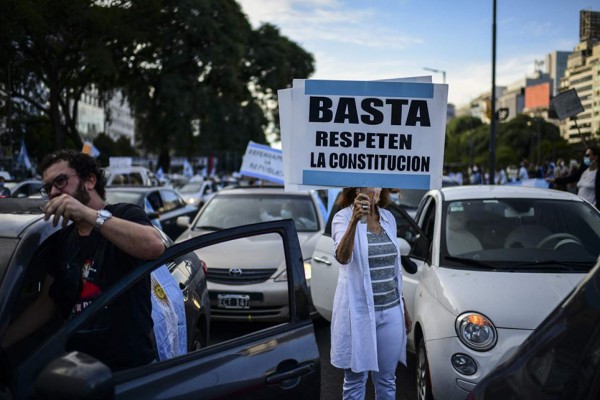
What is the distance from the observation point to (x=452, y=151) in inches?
5679

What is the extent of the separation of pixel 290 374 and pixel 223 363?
0.30 metres

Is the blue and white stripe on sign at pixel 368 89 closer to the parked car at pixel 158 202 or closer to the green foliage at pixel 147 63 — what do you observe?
the parked car at pixel 158 202

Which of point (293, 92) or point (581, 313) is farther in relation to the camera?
point (293, 92)

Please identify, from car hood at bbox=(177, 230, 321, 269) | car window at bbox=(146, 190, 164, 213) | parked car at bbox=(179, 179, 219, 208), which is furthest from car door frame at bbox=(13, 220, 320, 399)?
parked car at bbox=(179, 179, 219, 208)

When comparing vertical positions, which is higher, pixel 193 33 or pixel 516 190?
pixel 193 33

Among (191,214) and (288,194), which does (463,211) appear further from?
(191,214)

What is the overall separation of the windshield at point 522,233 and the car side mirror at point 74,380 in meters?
3.35

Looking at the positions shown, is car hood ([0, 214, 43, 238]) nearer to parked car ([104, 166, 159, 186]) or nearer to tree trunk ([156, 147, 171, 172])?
parked car ([104, 166, 159, 186])

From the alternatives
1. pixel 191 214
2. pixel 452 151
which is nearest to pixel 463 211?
pixel 191 214

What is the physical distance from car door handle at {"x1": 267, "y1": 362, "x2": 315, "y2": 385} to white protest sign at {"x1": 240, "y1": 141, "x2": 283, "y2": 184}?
1202 centimetres

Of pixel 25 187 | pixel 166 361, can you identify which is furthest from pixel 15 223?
pixel 25 187

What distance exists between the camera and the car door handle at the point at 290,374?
2.71m

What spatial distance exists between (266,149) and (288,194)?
5.48 m

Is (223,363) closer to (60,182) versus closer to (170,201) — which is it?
(60,182)
